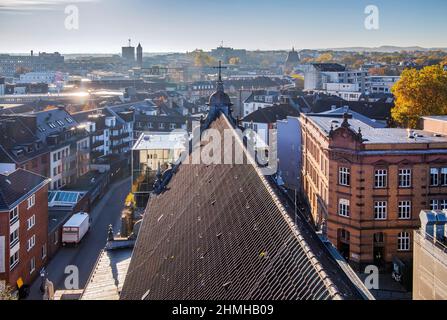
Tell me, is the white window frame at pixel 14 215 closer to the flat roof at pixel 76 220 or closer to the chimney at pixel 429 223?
the flat roof at pixel 76 220

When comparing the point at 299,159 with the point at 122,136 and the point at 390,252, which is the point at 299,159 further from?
the point at 122,136

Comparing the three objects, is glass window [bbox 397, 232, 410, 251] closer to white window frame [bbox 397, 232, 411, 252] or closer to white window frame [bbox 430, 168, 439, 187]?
white window frame [bbox 397, 232, 411, 252]

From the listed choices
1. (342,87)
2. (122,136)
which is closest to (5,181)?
(122,136)

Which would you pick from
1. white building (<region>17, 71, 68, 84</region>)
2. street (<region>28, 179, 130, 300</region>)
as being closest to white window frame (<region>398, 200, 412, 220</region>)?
street (<region>28, 179, 130, 300</region>)

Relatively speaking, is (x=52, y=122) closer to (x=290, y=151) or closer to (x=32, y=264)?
(x=290, y=151)

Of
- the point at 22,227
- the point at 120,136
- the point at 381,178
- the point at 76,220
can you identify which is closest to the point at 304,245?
the point at 381,178

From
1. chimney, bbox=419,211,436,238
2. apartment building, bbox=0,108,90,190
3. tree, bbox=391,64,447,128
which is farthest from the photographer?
tree, bbox=391,64,447,128
